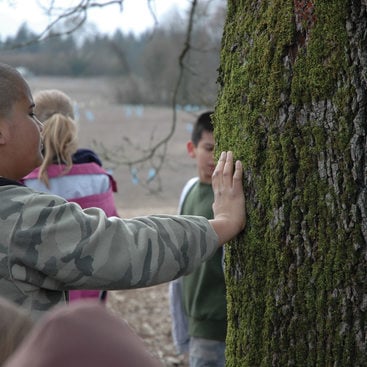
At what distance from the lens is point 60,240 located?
1.98 metres

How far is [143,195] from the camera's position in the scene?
1599 centimetres

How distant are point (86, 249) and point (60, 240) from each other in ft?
0.26

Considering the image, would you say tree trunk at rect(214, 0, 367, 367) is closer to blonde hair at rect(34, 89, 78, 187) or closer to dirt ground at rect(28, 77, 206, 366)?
blonde hair at rect(34, 89, 78, 187)

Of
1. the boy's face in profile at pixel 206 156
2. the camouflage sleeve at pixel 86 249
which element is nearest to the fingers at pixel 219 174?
the camouflage sleeve at pixel 86 249

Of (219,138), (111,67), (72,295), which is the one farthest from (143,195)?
(111,67)

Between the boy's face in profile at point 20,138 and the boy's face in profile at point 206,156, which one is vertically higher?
the boy's face in profile at point 20,138

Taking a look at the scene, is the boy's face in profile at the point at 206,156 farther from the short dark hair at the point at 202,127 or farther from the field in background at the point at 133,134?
the field in background at the point at 133,134

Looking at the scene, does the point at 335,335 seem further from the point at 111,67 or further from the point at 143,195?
the point at 111,67

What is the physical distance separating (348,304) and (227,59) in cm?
92

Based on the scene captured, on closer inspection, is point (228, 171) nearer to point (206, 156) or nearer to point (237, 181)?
point (237, 181)

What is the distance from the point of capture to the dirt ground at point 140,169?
702 centimetres

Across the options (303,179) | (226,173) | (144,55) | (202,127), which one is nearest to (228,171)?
(226,173)

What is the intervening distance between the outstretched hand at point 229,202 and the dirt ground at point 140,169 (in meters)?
3.92

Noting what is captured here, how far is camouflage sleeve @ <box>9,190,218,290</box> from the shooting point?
77.8 inches
